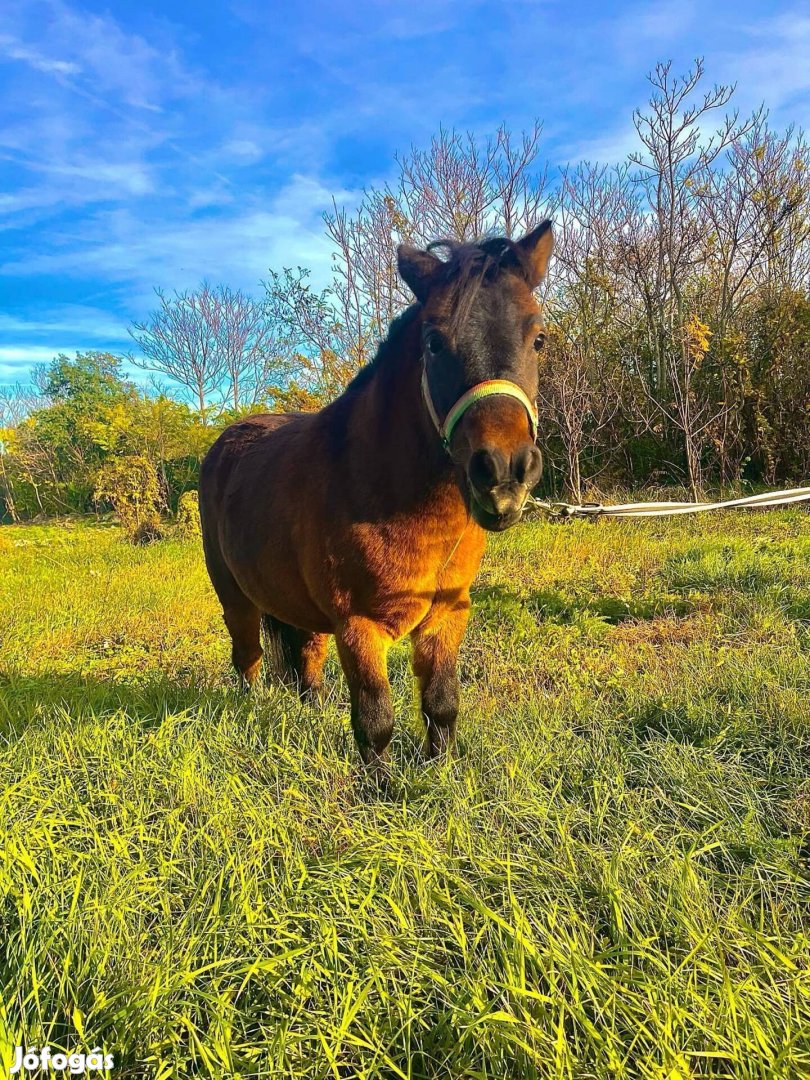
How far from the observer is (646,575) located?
19.2 ft

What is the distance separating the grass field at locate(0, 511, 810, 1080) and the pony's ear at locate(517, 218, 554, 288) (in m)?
1.88

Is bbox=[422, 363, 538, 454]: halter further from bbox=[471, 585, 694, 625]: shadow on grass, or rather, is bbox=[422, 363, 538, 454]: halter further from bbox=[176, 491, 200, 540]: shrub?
bbox=[176, 491, 200, 540]: shrub

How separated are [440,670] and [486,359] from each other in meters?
1.38

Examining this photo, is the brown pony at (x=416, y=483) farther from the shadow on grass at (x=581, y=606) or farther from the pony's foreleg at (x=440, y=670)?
the shadow on grass at (x=581, y=606)

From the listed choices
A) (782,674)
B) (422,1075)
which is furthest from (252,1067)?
(782,674)

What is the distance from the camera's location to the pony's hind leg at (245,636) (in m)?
3.81

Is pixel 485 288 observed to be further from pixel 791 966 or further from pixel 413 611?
pixel 791 966

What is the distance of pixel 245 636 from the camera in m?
→ 3.86

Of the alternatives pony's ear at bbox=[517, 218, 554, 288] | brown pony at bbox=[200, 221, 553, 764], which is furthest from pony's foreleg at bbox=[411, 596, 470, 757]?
pony's ear at bbox=[517, 218, 554, 288]

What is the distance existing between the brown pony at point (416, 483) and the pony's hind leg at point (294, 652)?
589mm

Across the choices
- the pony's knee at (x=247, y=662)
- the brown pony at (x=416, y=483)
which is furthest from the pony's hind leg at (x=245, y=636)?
the brown pony at (x=416, y=483)

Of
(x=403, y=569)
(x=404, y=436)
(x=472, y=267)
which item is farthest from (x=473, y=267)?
(x=403, y=569)

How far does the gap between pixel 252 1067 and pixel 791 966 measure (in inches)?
50.5

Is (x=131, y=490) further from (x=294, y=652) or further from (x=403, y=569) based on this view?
(x=403, y=569)
